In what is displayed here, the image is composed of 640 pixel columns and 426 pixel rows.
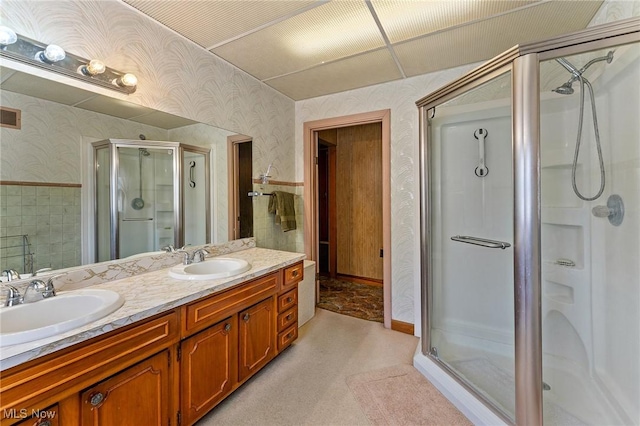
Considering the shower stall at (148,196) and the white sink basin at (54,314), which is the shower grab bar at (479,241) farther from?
the white sink basin at (54,314)

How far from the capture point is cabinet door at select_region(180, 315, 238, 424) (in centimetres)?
130

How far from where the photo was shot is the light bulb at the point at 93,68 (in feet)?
4.42

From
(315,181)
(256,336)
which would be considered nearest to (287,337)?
(256,336)

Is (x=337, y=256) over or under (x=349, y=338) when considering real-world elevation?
over

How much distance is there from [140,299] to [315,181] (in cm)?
211

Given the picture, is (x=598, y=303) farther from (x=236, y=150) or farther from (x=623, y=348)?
(x=236, y=150)

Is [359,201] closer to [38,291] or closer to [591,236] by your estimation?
[591,236]

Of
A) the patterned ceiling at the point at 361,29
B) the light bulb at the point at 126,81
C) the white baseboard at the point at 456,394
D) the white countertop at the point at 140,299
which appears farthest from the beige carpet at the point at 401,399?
the patterned ceiling at the point at 361,29

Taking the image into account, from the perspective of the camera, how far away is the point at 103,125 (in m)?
1.48

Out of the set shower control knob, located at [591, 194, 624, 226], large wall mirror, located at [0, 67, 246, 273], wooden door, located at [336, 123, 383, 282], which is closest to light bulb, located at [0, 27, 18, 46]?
large wall mirror, located at [0, 67, 246, 273]

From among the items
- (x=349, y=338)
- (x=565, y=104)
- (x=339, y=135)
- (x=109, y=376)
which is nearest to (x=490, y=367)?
(x=349, y=338)

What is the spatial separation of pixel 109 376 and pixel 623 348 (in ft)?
7.80

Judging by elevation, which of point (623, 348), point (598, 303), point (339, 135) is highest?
point (339, 135)

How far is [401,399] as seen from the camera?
164 cm
